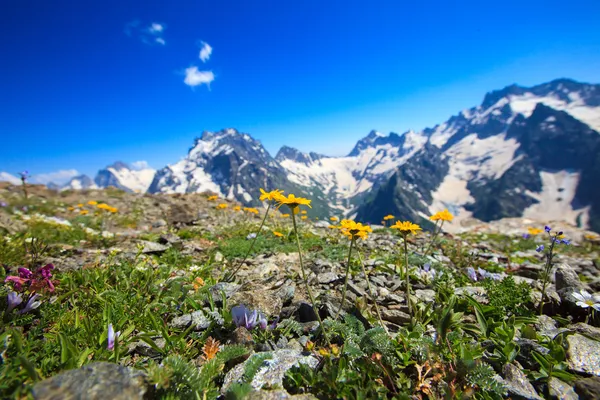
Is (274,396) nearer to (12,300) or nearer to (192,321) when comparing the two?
(192,321)

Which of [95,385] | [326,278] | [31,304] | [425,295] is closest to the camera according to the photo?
[95,385]

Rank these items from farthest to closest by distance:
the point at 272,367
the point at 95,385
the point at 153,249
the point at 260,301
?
the point at 153,249 < the point at 260,301 < the point at 272,367 < the point at 95,385

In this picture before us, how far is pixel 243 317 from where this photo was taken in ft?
10.5

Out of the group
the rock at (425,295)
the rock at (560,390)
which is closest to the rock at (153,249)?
the rock at (425,295)

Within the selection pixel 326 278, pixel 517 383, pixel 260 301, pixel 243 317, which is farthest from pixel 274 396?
pixel 326 278

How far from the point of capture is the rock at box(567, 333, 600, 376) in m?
2.64

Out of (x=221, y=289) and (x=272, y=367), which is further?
(x=221, y=289)

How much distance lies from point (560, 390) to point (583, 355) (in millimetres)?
613

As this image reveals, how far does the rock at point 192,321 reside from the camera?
335 cm

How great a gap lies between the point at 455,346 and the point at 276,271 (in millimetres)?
3473

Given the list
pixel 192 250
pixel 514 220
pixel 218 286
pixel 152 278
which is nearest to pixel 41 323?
pixel 152 278

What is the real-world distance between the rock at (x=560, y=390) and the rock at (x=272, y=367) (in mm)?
2018

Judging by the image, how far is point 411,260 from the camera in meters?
5.77

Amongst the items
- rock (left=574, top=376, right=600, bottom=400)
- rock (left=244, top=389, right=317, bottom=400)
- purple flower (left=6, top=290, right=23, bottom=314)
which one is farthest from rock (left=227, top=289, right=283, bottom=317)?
rock (left=574, top=376, right=600, bottom=400)
